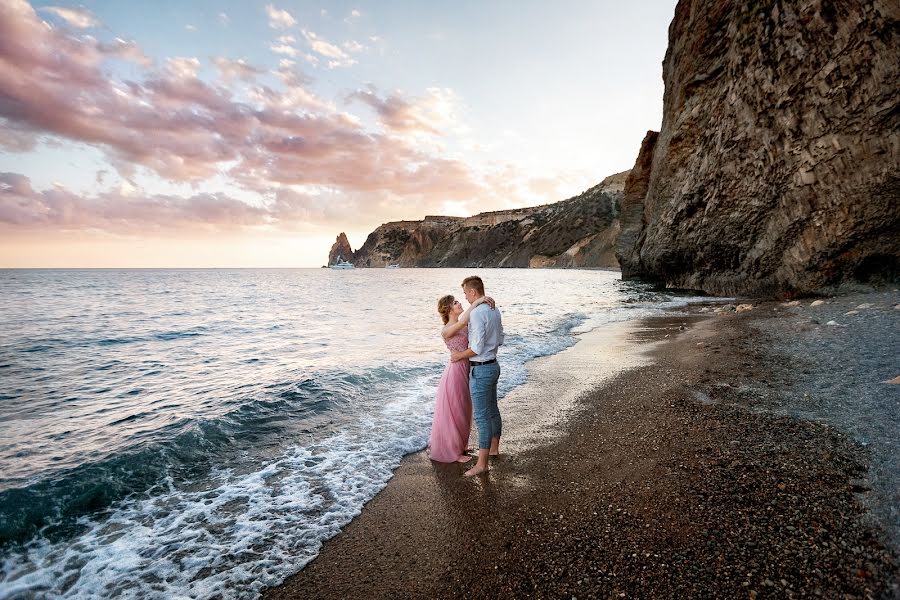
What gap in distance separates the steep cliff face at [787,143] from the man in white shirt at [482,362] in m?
15.7

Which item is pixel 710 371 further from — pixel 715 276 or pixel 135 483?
pixel 715 276

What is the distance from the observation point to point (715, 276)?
23719 millimetres

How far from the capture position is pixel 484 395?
4.92 meters

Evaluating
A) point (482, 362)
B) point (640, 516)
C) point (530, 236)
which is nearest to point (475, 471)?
point (482, 362)

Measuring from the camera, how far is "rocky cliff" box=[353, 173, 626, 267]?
101 metres

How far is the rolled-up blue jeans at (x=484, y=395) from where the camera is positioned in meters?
4.86

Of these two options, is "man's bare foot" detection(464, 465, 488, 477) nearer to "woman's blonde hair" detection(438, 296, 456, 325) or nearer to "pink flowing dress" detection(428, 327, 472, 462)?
"pink flowing dress" detection(428, 327, 472, 462)

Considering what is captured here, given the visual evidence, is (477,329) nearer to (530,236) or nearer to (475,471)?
(475,471)

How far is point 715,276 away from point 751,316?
38.4 feet

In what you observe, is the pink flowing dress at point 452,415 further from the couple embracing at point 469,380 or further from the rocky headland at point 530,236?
the rocky headland at point 530,236

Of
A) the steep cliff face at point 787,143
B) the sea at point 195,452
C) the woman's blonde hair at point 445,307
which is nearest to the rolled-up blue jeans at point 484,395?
the woman's blonde hair at point 445,307

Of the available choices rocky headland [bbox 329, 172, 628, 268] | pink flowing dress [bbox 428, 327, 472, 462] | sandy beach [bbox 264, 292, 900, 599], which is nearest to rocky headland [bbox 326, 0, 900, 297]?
sandy beach [bbox 264, 292, 900, 599]

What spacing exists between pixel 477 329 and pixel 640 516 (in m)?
2.34

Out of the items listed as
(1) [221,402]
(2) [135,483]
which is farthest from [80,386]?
(2) [135,483]
